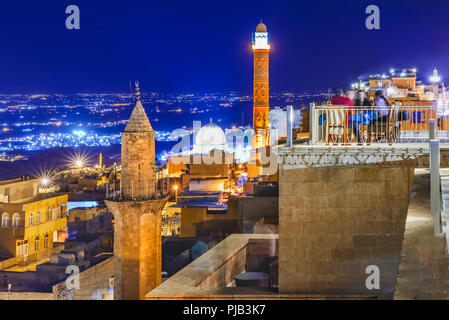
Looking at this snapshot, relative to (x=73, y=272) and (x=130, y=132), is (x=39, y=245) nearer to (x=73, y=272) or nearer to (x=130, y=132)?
(x=73, y=272)

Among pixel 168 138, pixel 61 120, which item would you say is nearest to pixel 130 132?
pixel 168 138

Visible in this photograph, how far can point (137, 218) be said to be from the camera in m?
15.1

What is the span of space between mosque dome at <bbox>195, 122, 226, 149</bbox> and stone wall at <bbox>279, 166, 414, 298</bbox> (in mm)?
37384

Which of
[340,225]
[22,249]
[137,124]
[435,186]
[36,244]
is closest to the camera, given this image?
[435,186]

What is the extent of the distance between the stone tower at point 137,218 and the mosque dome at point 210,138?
2831cm

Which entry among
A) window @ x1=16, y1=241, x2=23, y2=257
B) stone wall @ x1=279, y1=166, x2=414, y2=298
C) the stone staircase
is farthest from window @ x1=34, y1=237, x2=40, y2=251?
the stone staircase

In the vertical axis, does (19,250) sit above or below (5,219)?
below

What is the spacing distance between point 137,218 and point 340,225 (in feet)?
30.3

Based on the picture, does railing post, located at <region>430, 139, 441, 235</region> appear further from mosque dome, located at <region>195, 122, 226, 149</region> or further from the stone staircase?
mosque dome, located at <region>195, 122, 226, 149</region>

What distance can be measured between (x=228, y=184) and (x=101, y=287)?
16.4m

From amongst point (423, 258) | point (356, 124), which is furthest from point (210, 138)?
point (423, 258)

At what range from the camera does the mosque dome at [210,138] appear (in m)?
44.3

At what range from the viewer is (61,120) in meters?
135

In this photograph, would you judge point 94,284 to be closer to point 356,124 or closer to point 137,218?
point 137,218
